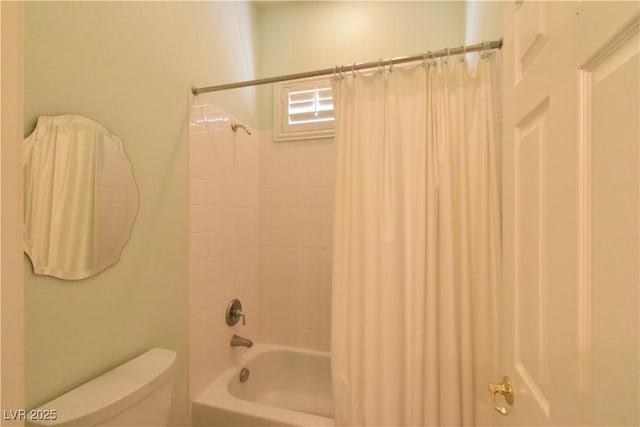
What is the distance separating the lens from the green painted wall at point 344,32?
191 centimetres

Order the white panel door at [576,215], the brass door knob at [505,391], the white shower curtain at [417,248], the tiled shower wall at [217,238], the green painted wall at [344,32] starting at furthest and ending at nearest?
the green painted wall at [344,32] → the tiled shower wall at [217,238] → the white shower curtain at [417,248] → the brass door knob at [505,391] → the white panel door at [576,215]

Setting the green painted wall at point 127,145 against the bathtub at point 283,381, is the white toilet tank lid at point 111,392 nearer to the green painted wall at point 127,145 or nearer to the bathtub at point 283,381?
the green painted wall at point 127,145

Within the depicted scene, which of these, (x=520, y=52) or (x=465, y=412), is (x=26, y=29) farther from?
(x=465, y=412)

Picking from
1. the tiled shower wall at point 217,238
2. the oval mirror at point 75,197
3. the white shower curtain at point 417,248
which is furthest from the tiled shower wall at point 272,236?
the white shower curtain at point 417,248

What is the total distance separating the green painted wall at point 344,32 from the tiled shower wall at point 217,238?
1.78ft

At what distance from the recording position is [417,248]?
→ 1.15m

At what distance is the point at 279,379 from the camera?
2.03 m

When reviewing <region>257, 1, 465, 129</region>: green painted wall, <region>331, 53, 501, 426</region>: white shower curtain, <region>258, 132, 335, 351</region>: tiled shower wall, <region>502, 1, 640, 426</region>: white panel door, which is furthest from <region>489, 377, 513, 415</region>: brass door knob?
<region>257, 1, 465, 129</region>: green painted wall

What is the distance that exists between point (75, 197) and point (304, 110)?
4.99ft

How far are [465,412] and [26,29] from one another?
1.93 meters

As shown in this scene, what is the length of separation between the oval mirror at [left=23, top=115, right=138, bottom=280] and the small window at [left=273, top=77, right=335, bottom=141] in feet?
3.97

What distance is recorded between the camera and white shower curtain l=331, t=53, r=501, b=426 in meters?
1.10

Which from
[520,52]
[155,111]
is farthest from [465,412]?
[155,111]

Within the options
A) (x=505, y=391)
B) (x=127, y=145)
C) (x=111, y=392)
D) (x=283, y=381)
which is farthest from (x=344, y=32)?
(x=283, y=381)
